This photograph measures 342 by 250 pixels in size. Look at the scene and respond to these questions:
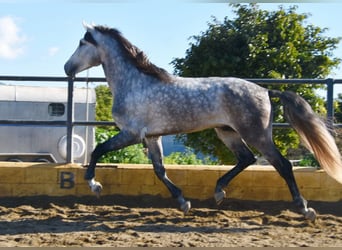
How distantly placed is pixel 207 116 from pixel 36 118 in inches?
329

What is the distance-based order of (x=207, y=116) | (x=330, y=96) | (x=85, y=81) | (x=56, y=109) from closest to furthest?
(x=207, y=116), (x=330, y=96), (x=85, y=81), (x=56, y=109)

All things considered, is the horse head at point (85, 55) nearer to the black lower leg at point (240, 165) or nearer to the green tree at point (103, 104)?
the black lower leg at point (240, 165)

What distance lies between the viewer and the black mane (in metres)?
6.18

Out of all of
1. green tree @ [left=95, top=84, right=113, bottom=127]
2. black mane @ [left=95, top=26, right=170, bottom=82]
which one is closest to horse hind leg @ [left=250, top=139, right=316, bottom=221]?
black mane @ [left=95, top=26, right=170, bottom=82]

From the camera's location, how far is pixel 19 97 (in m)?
13.4

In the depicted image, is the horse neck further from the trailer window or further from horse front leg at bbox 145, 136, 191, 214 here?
the trailer window

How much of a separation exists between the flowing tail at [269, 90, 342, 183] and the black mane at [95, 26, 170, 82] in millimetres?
1246

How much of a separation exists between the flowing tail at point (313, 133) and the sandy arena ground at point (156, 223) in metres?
0.59

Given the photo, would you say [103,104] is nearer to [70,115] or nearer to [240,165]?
[70,115]

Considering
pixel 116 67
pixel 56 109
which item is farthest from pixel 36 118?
pixel 116 67

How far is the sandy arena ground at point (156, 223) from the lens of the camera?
490cm

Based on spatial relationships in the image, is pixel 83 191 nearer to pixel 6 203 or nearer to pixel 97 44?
pixel 6 203

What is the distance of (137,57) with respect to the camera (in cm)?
638

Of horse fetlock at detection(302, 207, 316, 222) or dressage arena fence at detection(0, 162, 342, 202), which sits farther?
dressage arena fence at detection(0, 162, 342, 202)
